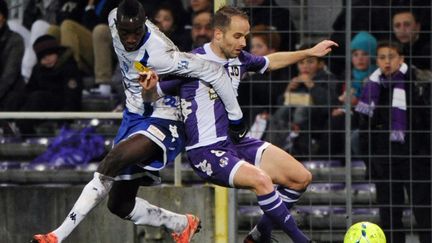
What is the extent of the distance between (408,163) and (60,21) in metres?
4.68

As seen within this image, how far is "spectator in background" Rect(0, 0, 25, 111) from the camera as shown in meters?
15.9

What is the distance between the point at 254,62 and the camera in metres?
12.9

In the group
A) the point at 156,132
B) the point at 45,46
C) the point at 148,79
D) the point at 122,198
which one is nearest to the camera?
the point at 148,79

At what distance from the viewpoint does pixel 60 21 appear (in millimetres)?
17094

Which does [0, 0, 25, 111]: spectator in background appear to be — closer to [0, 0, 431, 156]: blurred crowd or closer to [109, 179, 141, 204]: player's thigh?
[0, 0, 431, 156]: blurred crowd

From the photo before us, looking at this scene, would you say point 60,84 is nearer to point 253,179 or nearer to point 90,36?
point 90,36

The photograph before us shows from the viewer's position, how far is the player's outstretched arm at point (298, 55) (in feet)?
42.3

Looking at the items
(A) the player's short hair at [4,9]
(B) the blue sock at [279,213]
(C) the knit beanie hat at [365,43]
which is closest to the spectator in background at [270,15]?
(C) the knit beanie hat at [365,43]

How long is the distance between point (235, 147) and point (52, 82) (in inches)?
150

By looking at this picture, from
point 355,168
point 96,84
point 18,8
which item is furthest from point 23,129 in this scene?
point 355,168

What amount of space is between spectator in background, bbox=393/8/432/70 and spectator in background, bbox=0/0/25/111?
13.4 feet

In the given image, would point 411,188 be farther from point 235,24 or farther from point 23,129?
point 23,129

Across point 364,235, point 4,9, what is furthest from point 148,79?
point 4,9

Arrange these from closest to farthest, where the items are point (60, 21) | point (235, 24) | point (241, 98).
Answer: point (235, 24), point (241, 98), point (60, 21)
